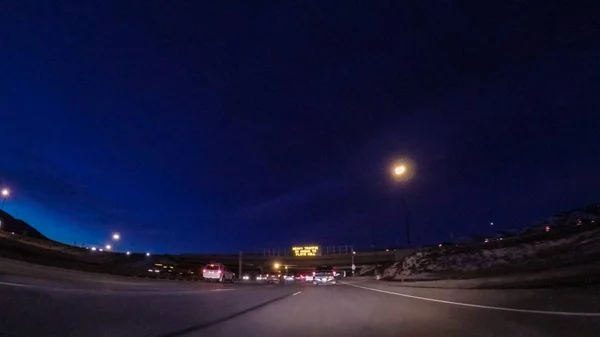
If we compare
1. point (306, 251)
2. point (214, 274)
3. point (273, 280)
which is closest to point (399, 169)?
point (214, 274)

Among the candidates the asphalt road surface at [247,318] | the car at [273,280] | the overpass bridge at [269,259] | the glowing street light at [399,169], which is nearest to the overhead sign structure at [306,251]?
the overpass bridge at [269,259]

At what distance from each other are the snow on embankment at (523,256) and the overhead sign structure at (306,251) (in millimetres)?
74605

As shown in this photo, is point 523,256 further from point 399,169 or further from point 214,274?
point 214,274

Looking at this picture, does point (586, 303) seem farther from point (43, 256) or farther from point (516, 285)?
point (43, 256)

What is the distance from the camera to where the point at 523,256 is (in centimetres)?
2347

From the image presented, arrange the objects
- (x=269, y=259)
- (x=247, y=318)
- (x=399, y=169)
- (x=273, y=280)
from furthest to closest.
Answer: (x=269, y=259) < (x=273, y=280) < (x=399, y=169) < (x=247, y=318)

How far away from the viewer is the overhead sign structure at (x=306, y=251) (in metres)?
119

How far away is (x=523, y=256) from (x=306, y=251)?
98.8 metres

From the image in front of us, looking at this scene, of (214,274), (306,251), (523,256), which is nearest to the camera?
(523,256)

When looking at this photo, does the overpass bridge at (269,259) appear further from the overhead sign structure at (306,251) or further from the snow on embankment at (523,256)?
the snow on embankment at (523,256)

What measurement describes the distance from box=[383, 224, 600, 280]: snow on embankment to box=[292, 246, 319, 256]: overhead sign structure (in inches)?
2937

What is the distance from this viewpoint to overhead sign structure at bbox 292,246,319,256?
389ft

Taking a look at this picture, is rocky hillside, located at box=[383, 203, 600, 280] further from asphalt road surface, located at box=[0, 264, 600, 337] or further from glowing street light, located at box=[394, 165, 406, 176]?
glowing street light, located at box=[394, 165, 406, 176]

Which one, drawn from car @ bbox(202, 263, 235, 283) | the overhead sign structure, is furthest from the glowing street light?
the overhead sign structure
